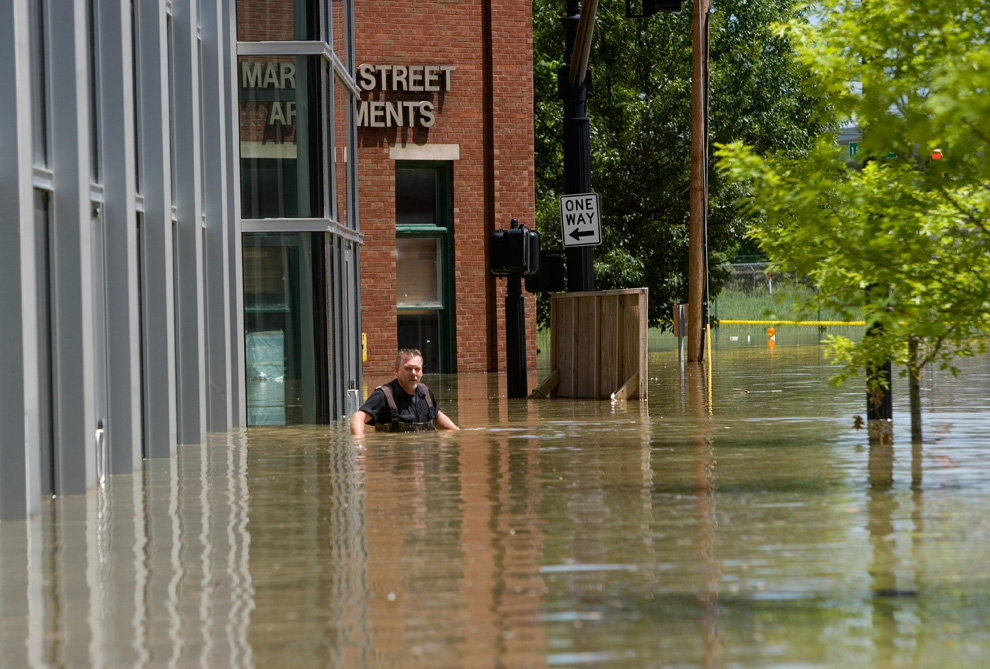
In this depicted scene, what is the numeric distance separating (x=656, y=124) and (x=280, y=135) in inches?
1073

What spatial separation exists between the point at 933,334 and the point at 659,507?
6.60 ft

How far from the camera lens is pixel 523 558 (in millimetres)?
7484

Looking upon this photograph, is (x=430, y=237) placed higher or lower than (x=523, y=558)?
higher

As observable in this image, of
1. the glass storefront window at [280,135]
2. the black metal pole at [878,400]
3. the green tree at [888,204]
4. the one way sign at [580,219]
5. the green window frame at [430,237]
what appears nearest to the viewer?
the green tree at [888,204]

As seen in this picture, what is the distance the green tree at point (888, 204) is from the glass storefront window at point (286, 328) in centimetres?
714

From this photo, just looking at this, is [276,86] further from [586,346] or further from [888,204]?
[888,204]

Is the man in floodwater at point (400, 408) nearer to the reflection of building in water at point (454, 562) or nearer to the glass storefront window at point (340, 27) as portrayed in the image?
the reflection of building in water at point (454, 562)

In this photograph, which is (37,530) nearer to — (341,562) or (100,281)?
(341,562)

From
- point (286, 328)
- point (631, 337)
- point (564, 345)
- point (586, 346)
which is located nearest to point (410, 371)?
point (286, 328)

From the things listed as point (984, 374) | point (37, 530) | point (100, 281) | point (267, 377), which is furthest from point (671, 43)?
point (37, 530)

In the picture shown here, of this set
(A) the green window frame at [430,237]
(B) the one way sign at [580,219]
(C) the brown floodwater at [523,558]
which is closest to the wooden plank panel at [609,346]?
(B) the one way sign at [580,219]

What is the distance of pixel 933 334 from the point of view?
30.6 ft

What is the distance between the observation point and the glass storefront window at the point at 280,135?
693 inches

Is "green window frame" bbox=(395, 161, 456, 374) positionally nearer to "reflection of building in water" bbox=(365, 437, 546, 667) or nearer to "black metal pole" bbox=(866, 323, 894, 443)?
"black metal pole" bbox=(866, 323, 894, 443)
